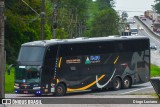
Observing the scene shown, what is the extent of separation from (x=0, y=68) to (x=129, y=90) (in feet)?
46.5

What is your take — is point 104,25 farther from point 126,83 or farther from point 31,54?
point 31,54

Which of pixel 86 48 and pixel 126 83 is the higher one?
pixel 86 48

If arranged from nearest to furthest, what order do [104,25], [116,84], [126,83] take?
[116,84], [126,83], [104,25]

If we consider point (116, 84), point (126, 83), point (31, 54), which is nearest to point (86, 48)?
point (31, 54)

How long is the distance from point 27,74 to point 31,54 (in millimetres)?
1143

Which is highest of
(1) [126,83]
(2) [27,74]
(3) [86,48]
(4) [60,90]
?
(3) [86,48]

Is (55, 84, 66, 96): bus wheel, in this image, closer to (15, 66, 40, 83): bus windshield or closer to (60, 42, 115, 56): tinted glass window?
(15, 66, 40, 83): bus windshield

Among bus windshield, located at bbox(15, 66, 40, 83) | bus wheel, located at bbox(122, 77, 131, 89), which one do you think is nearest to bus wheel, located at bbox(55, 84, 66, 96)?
bus windshield, located at bbox(15, 66, 40, 83)

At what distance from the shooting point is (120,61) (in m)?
39.8

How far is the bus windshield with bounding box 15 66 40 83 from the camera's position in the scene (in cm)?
3491

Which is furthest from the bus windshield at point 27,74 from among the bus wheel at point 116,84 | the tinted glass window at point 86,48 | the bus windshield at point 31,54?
the bus wheel at point 116,84

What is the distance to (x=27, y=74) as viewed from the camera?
35.4 metres

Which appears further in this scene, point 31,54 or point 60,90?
point 60,90

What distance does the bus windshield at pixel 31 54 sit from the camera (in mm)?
34812
